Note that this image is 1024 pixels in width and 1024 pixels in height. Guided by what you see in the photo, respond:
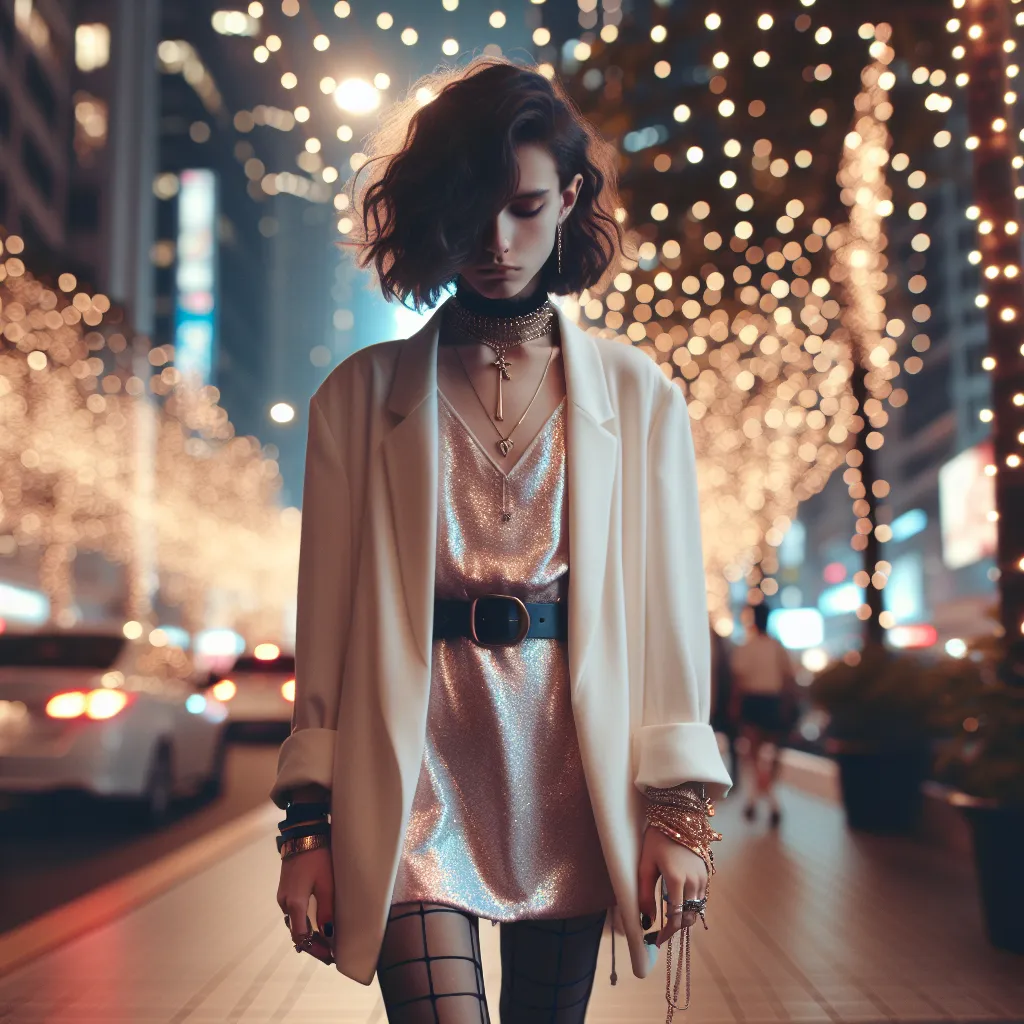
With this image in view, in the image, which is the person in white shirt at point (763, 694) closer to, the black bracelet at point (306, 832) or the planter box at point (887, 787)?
the planter box at point (887, 787)

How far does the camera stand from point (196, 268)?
89812 mm

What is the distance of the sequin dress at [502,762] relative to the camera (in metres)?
1.97

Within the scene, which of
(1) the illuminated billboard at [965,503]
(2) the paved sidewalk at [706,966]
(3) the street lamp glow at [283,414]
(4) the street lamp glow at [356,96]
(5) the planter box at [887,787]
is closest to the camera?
(2) the paved sidewalk at [706,966]

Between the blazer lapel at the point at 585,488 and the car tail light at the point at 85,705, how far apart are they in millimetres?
8555

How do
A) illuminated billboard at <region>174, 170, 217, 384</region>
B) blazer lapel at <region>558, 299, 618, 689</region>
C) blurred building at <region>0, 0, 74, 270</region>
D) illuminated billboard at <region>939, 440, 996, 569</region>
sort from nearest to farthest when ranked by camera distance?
blazer lapel at <region>558, 299, 618, 689</region> → illuminated billboard at <region>939, 440, 996, 569</region> → blurred building at <region>0, 0, 74, 270</region> → illuminated billboard at <region>174, 170, 217, 384</region>

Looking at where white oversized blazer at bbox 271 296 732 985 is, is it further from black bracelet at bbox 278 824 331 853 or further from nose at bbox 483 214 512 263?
nose at bbox 483 214 512 263

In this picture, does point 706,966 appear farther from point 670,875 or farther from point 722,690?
point 722,690

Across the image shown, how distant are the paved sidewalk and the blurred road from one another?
27.8 inches

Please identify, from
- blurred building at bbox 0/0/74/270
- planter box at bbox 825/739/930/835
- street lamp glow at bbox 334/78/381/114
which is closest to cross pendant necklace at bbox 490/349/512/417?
street lamp glow at bbox 334/78/381/114

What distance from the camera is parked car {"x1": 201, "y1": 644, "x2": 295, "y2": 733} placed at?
767 inches

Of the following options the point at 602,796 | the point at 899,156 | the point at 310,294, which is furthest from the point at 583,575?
the point at 310,294

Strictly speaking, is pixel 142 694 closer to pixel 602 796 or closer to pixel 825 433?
pixel 602 796

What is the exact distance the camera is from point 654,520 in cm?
212

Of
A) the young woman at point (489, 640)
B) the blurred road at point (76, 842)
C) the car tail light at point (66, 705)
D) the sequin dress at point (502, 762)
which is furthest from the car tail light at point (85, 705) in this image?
the sequin dress at point (502, 762)
